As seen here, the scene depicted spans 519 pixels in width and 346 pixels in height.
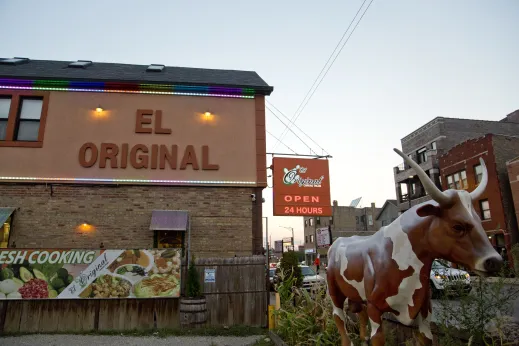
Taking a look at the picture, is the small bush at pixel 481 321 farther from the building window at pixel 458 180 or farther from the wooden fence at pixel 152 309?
the building window at pixel 458 180

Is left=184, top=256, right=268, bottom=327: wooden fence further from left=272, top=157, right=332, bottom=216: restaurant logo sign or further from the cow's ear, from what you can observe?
the cow's ear

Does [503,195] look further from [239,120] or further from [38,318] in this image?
[38,318]

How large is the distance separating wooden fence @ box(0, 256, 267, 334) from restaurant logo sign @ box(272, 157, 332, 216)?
4083 millimetres

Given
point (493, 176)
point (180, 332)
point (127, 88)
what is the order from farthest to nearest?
1. point (493, 176)
2. point (127, 88)
3. point (180, 332)

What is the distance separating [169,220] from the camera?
40.2 feet

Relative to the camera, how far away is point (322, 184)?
14.8m

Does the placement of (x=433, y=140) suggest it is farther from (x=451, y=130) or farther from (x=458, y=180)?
(x=458, y=180)

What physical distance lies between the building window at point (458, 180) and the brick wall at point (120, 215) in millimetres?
23461

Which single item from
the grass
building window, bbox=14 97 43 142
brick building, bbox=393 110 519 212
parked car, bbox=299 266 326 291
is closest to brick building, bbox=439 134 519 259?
brick building, bbox=393 110 519 212

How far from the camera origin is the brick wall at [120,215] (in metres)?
12.2

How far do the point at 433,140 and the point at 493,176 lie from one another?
1045cm

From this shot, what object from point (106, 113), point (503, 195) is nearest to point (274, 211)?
point (106, 113)

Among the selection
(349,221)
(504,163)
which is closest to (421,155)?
(504,163)

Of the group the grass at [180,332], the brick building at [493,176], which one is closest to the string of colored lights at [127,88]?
the grass at [180,332]
